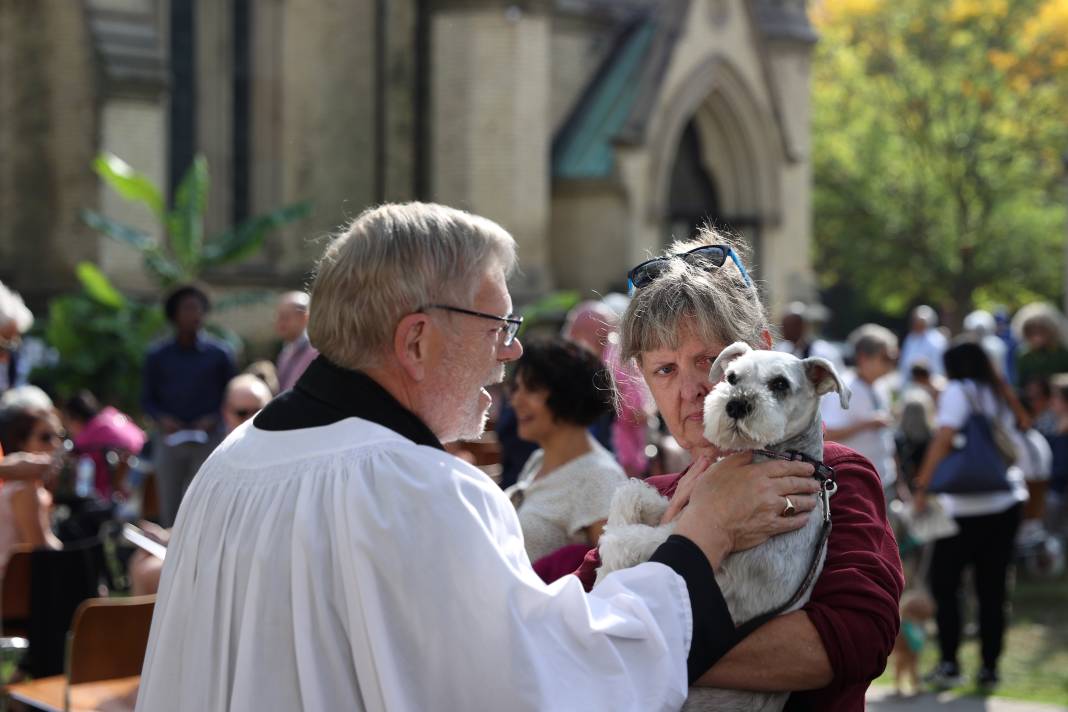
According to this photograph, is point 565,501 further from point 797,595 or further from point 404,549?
point 404,549

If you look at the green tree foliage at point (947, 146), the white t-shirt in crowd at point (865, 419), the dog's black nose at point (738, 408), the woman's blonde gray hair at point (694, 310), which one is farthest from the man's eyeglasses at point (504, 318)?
the green tree foliage at point (947, 146)

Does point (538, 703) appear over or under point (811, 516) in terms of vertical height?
under

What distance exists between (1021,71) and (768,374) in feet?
118

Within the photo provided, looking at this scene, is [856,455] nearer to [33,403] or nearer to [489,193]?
[33,403]

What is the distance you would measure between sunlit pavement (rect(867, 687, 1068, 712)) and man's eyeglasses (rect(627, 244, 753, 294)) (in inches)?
220

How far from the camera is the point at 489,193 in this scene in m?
20.6

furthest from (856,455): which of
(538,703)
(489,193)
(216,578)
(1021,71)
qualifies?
(1021,71)

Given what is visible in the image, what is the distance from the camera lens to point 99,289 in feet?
55.6

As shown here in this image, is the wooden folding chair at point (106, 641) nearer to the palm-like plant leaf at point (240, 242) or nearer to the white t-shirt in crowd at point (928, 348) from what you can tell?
the white t-shirt in crowd at point (928, 348)

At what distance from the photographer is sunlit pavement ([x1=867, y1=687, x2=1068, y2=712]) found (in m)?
8.28

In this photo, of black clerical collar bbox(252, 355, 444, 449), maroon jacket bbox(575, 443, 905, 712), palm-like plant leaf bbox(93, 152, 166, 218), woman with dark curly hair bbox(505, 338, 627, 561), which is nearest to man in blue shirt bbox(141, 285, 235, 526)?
woman with dark curly hair bbox(505, 338, 627, 561)

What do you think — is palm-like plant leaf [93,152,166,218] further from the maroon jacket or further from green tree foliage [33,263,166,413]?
the maroon jacket

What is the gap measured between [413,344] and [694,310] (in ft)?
2.48

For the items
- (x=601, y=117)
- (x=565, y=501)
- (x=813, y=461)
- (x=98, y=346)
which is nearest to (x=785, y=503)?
(x=813, y=461)
